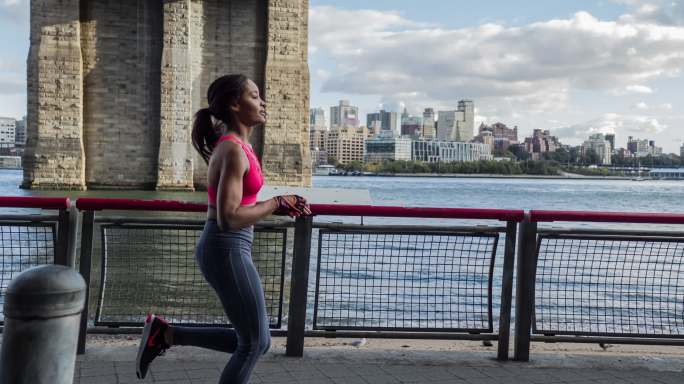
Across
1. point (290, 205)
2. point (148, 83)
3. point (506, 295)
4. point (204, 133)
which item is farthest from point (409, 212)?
point (148, 83)

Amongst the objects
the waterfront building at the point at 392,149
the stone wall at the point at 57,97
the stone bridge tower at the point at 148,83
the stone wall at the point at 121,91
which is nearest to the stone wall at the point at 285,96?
the stone bridge tower at the point at 148,83

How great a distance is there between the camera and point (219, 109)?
129 inches

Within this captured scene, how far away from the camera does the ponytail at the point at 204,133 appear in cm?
338

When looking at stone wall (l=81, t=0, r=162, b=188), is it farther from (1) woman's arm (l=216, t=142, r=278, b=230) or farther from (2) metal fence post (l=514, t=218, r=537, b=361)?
(1) woman's arm (l=216, t=142, r=278, b=230)

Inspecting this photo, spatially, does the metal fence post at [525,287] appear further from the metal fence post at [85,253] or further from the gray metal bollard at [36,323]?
the gray metal bollard at [36,323]

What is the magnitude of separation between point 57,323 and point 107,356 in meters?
2.25

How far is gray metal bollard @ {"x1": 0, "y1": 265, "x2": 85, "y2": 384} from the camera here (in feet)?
8.25

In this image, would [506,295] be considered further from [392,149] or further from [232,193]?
[392,149]

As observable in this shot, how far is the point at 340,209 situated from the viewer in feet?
15.4

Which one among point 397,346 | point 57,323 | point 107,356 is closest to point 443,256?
point 397,346

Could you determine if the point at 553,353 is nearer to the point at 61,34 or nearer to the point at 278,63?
the point at 278,63

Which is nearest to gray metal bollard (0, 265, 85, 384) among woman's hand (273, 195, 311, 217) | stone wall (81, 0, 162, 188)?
woman's hand (273, 195, 311, 217)

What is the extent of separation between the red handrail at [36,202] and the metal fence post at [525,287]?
2.95 meters

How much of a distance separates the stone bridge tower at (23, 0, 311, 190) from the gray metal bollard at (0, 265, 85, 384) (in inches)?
1611
